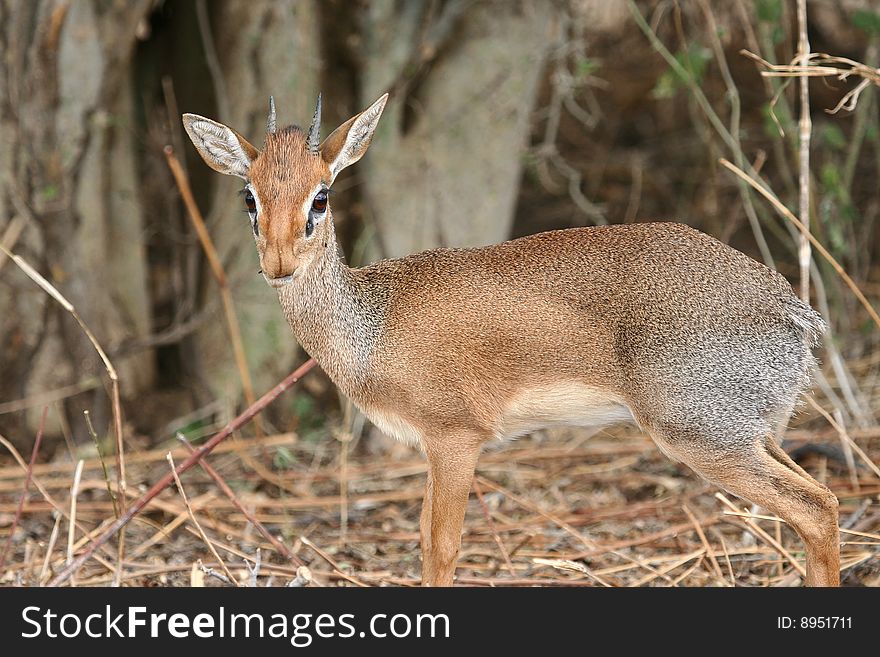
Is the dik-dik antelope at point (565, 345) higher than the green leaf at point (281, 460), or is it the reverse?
the green leaf at point (281, 460)

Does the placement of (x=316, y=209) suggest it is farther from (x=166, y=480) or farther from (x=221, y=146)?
(x=166, y=480)

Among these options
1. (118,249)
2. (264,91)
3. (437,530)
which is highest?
(264,91)

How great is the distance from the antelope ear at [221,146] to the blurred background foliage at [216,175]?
251 centimetres

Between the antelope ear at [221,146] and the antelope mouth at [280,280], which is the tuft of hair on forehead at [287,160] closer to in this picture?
the antelope ear at [221,146]

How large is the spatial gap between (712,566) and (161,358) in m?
4.23

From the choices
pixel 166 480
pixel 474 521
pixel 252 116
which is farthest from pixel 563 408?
pixel 252 116

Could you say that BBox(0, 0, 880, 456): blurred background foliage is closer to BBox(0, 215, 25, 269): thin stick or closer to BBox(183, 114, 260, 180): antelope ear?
BBox(0, 215, 25, 269): thin stick

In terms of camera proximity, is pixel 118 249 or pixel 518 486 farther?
pixel 118 249

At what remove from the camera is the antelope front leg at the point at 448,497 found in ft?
15.5

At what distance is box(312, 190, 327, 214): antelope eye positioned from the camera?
4254 millimetres

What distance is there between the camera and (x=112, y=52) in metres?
7.14

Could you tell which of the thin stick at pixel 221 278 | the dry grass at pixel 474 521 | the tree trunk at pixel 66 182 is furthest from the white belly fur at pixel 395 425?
the tree trunk at pixel 66 182

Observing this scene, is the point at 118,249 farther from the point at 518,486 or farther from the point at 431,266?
the point at 431,266
